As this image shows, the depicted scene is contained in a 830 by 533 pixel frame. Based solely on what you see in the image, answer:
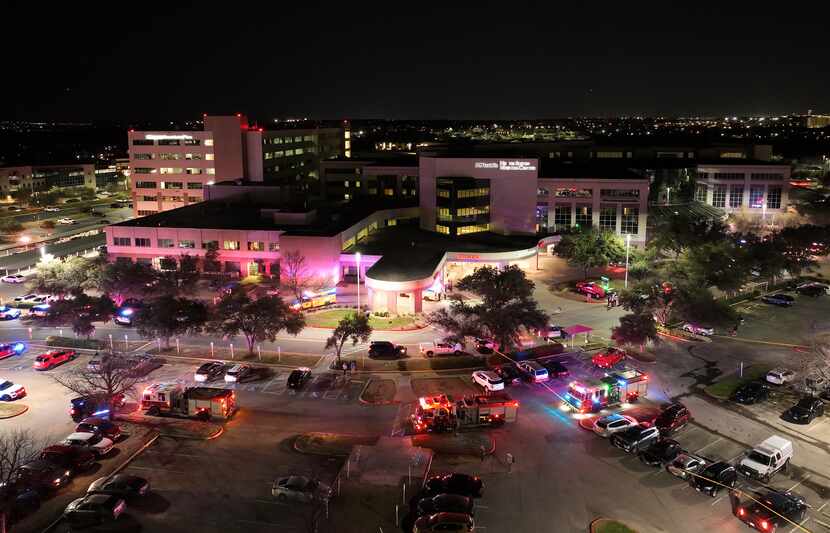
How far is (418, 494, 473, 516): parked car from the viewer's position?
20.4 m

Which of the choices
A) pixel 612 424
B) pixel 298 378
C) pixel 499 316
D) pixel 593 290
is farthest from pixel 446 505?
pixel 593 290

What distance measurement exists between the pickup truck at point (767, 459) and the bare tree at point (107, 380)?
84.7ft

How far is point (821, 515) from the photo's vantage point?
20.9m

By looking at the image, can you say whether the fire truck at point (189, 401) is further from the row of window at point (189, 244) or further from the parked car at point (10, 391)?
the row of window at point (189, 244)

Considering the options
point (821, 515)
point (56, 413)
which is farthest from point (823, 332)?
point (56, 413)

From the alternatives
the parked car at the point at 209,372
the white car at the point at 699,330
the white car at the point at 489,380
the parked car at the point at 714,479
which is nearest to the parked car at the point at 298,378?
the parked car at the point at 209,372

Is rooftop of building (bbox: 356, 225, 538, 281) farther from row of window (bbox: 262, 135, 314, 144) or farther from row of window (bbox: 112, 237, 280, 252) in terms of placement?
row of window (bbox: 262, 135, 314, 144)

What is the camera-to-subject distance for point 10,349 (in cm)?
3522

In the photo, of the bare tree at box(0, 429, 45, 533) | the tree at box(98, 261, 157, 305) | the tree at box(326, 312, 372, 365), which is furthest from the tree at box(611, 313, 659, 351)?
the tree at box(98, 261, 157, 305)

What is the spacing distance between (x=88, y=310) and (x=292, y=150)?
196ft

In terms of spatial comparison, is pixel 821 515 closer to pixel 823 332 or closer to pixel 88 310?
pixel 823 332

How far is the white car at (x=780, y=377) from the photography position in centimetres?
3078

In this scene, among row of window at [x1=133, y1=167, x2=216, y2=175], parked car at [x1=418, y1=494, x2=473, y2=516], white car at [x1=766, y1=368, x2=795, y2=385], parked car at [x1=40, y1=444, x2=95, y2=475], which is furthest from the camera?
row of window at [x1=133, y1=167, x2=216, y2=175]

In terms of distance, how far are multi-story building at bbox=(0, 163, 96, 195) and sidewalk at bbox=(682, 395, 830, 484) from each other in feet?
330
